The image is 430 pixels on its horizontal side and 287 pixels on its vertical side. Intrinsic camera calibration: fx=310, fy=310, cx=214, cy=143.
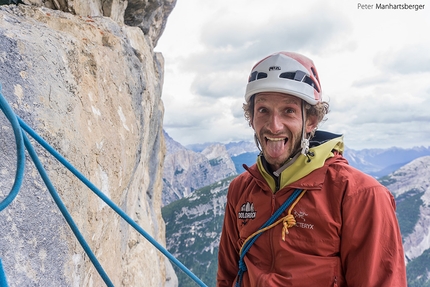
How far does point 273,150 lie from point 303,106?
21.5 inches

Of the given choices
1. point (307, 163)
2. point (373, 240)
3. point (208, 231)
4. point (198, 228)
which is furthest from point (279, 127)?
point (198, 228)

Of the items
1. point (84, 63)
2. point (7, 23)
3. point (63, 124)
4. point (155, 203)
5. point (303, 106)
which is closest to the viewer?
point (303, 106)

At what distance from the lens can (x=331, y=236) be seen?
2.55 meters

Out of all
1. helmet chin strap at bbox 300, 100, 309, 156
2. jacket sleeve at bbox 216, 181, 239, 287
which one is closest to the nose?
helmet chin strap at bbox 300, 100, 309, 156

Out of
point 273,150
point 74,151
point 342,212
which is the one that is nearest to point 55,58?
point 74,151

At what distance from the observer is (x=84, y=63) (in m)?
5.01

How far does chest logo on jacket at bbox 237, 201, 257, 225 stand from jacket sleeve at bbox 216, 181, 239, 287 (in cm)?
28

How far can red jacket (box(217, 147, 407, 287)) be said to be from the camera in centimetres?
234

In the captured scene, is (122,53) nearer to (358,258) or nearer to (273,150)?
(273,150)

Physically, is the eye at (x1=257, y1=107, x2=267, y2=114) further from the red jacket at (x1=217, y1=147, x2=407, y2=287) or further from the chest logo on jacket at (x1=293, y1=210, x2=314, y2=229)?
the chest logo on jacket at (x1=293, y1=210, x2=314, y2=229)

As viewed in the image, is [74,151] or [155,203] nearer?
[74,151]

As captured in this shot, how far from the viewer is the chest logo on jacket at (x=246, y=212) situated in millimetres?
3148

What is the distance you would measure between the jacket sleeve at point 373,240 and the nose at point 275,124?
0.90 metres

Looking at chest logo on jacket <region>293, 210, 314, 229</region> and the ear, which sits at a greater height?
the ear
